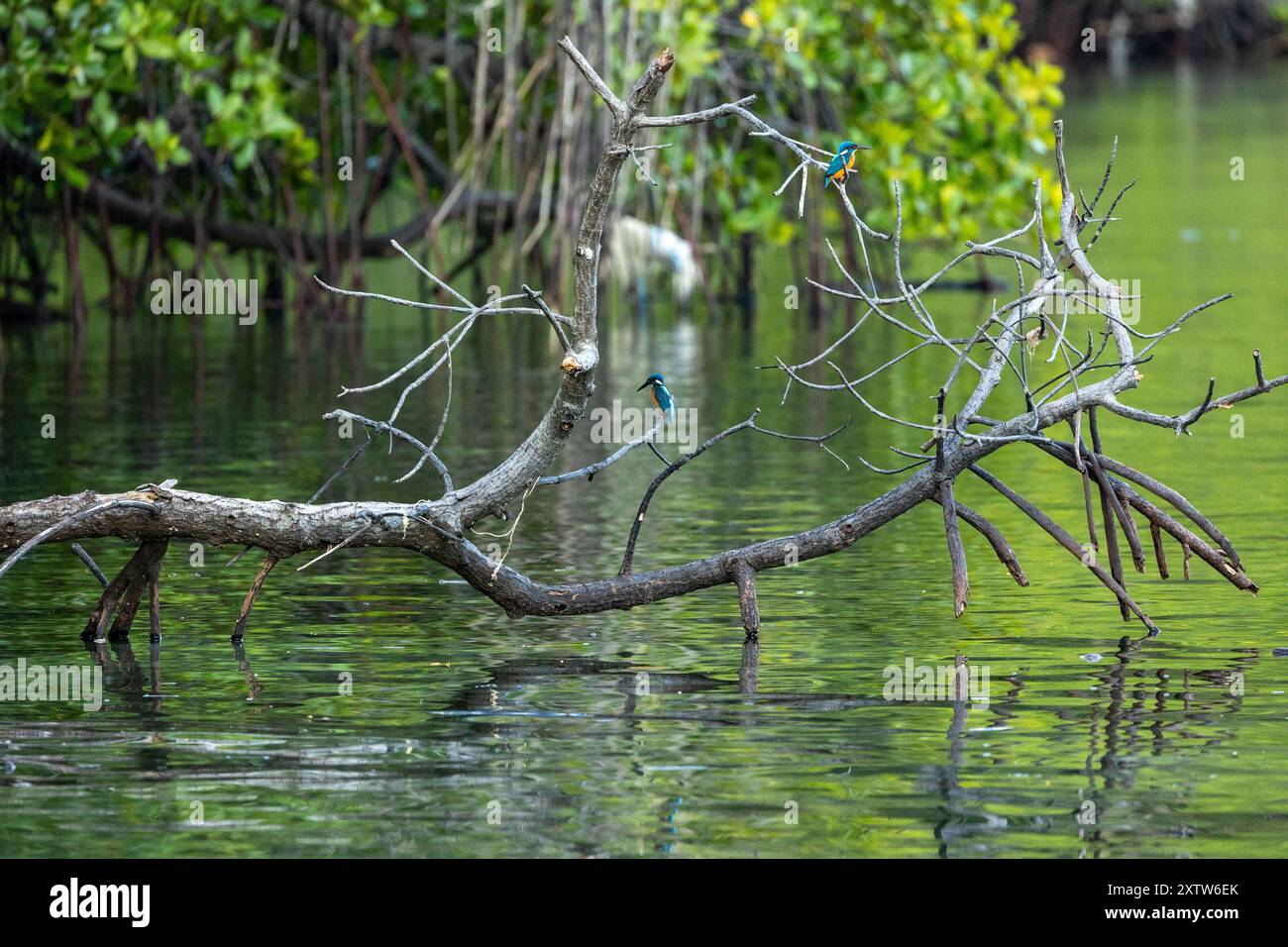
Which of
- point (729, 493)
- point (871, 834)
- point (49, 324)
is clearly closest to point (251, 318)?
point (49, 324)

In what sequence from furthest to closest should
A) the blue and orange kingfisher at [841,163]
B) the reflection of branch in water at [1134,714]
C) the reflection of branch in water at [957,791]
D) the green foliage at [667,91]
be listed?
the green foliage at [667,91] → the blue and orange kingfisher at [841,163] → the reflection of branch in water at [1134,714] → the reflection of branch in water at [957,791]

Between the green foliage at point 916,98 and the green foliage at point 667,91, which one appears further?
the green foliage at point 916,98

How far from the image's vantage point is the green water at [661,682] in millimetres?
5730

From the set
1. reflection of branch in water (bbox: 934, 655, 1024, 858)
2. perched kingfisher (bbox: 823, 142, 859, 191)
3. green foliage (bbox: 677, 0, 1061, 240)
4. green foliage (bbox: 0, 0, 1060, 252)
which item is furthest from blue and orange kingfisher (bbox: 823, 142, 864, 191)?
green foliage (bbox: 677, 0, 1061, 240)

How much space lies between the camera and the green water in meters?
5.73

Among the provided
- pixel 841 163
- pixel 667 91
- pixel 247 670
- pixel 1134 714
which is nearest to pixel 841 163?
pixel 841 163

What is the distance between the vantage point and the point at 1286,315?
18281 millimetres

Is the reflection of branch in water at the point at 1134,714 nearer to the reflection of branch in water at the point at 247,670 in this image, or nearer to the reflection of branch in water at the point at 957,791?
the reflection of branch in water at the point at 957,791

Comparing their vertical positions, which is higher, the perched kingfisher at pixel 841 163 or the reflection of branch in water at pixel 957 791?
the perched kingfisher at pixel 841 163

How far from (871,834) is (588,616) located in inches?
122

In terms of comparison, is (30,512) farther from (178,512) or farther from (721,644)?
(721,644)

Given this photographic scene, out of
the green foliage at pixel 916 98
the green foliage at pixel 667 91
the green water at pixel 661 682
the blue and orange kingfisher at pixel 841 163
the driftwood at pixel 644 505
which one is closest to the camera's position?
the green water at pixel 661 682

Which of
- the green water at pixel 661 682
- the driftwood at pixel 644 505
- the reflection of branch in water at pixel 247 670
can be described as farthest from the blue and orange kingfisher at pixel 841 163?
the reflection of branch in water at pixel 247 670

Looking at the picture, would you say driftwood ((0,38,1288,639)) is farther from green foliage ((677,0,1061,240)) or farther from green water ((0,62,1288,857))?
green foliage ((677,0,1061,240))
